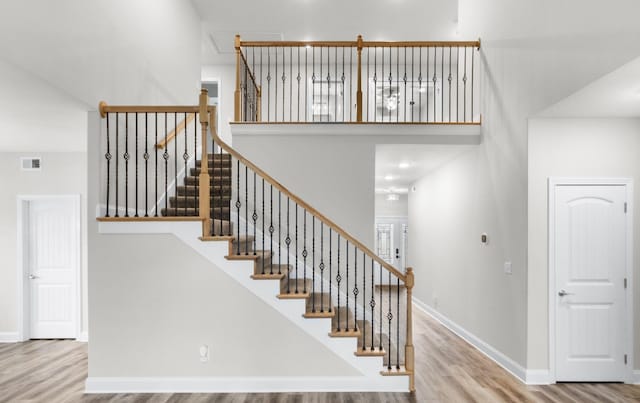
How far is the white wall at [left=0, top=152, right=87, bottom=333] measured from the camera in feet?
19.7

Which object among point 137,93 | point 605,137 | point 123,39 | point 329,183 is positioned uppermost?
point 123,39

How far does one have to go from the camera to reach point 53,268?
20.0ft

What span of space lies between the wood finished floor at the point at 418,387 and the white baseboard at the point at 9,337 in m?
0.66

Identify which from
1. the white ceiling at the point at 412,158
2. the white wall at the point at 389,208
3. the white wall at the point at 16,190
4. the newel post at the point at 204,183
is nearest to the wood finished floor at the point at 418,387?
the white wall at the point at 16,190

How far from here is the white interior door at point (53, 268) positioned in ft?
19.8

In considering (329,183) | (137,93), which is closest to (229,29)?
(137,93)

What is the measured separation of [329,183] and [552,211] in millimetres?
2742

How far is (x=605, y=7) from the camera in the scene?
3010 mm

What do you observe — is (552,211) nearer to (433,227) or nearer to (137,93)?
(433,227)

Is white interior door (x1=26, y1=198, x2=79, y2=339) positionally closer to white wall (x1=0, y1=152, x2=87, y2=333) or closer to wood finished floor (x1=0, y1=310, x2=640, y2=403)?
white wall (x1=0, y1=152, x2=87, y2=333)

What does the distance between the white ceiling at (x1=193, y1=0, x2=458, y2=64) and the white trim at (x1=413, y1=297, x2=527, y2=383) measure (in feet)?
17.7

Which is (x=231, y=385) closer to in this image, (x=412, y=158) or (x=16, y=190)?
(x=412, y=158)

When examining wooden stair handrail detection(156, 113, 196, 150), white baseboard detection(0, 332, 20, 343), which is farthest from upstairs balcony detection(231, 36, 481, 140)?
white baseboard detection(0, 332, 20, 343)

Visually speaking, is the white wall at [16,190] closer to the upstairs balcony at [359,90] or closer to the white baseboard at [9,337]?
the white baseboard at [9,337]
